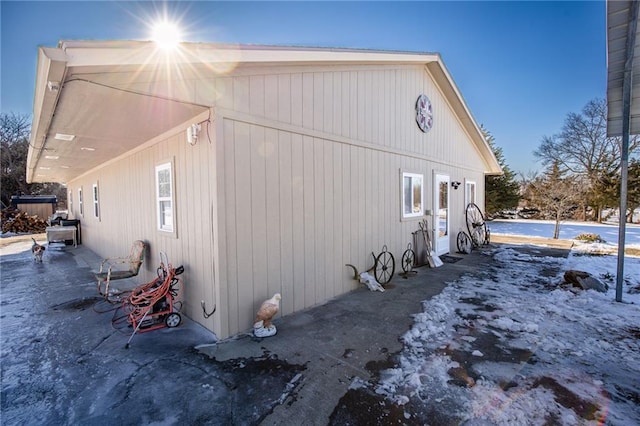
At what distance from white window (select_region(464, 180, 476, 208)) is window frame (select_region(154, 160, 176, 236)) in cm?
885

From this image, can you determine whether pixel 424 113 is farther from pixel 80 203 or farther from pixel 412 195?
pixel 80 203

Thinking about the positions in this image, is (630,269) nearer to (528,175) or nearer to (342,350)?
(342,350)

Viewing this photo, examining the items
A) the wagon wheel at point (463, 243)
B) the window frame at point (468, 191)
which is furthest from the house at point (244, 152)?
the window frame at point (468, 191)

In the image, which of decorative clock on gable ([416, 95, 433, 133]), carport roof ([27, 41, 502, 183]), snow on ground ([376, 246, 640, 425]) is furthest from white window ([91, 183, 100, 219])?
snow on ground ([376, 246, 640, 425])

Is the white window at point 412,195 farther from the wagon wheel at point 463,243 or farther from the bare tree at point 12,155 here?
the bare tree at point 12,155

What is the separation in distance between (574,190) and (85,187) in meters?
20.3

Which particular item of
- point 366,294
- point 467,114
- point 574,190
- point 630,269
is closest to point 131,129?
point 366,294

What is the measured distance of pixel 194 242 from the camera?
3.63m

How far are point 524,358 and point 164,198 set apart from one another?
5054 millimetres

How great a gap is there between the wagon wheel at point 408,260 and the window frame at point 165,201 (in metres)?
4.61

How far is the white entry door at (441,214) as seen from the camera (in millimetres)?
7561

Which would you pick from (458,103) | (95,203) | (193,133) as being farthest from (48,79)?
(458,103)

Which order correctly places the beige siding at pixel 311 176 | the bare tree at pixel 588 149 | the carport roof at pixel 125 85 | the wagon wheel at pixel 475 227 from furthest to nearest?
the bare tree at pixel 588 149, the wagon wheel at pixel 475 227, the beige siding at pixel 311 176, the carport roof at pixel 125 85

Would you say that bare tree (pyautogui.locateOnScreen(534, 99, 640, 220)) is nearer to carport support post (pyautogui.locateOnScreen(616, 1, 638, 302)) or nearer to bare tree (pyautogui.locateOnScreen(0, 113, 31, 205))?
carport support post (pyautogui.locateOnScreen(616, 1, 638, 302))
